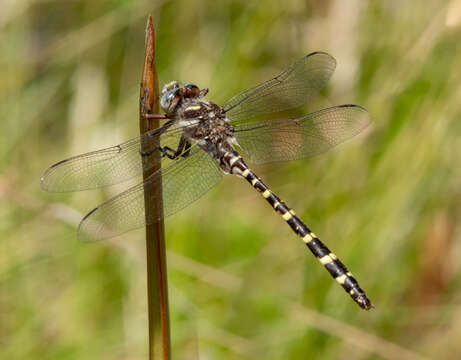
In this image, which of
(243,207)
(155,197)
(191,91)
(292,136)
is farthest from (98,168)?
(243,207)

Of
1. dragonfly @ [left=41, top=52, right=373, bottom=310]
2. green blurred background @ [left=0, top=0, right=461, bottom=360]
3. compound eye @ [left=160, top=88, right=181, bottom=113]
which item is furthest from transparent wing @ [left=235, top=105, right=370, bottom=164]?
compound eye @ [left=160, top=88, right=181, bottom=113]

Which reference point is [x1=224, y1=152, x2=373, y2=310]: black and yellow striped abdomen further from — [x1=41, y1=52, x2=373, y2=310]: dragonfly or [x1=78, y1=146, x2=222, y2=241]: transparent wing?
[x1=78, y1=146, x2=222, y2=241]: transparent wing

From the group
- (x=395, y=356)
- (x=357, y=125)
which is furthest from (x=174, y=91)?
(x=395, y=356)

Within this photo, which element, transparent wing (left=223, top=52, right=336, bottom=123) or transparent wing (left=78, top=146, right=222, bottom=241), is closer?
transparent wing (left=78, top=146, right=222, bottom=241)

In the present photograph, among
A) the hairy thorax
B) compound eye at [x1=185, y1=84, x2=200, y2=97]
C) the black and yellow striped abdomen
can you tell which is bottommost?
the black and yellow striped abdomen

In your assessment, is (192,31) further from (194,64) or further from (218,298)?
(218,298)

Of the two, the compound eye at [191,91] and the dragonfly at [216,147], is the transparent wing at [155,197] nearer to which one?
the dragonfly at [216,147]

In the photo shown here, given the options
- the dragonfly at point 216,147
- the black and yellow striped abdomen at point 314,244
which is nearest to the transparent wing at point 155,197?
the dragonfly at point 216,147
